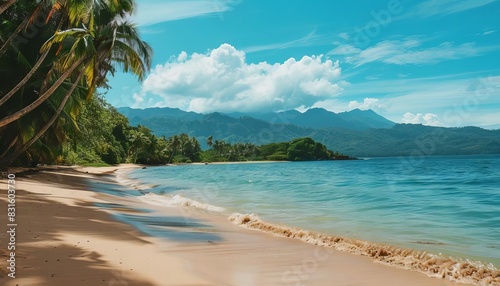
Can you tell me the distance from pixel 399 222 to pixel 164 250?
27.5ft

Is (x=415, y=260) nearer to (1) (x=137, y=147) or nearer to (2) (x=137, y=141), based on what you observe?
(2) (x=137, y=141)

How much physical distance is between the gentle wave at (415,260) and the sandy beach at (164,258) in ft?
1.05

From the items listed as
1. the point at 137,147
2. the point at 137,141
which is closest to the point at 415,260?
the point at 137,141

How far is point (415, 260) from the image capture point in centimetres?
728

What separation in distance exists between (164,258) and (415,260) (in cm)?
482

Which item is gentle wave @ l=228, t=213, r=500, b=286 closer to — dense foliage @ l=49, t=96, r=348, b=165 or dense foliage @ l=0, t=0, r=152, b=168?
dense foliage @ l=0, t=0, r=152, b=168

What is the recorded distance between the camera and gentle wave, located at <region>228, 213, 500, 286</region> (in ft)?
21.3

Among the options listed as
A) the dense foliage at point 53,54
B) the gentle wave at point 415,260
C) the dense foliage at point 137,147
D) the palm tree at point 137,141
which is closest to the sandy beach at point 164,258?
the gentle wave at point 415,260

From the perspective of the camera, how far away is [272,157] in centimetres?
Result: 15975

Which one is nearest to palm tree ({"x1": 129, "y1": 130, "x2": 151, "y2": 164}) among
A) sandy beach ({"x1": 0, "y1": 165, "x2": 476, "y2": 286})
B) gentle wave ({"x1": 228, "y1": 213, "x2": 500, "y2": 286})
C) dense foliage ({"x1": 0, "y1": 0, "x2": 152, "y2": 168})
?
dense foliage ({"x1": 0, "y1": 0, "x2": 152, "y2": 168})

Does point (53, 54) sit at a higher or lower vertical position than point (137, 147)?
higher

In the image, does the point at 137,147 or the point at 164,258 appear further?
the point at 137,147

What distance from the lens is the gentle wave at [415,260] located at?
650 cm

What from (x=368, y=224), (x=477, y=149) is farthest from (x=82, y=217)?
(x=477, y=149)
